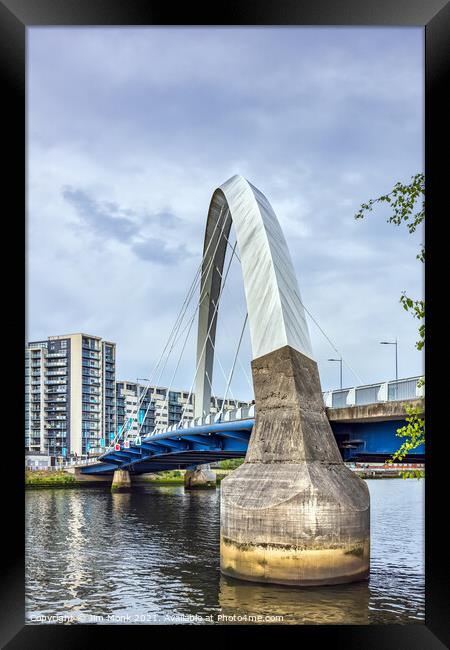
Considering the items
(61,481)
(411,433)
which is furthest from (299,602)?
(61,481)

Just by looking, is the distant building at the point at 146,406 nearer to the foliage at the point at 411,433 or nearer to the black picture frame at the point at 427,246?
the foliage at the point at 411,433

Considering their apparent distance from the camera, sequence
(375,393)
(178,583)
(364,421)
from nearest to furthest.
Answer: (178,583) → (375,393) → (364,421)

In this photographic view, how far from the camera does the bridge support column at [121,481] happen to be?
85250mm

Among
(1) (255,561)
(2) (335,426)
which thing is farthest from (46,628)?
(2) (335,426)

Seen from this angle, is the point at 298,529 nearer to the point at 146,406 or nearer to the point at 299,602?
the point at 299,602

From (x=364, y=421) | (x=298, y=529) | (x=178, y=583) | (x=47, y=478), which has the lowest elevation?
(x=47, y=478)

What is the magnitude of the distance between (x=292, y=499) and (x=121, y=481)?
67111 millimetres

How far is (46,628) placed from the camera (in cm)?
994

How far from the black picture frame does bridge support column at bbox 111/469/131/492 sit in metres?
77.2

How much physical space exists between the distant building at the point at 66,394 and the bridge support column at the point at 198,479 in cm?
5267

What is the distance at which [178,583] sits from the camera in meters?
22.9

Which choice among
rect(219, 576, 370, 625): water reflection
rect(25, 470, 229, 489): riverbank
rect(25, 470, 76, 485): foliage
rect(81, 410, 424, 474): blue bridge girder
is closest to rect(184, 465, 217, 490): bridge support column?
rect(25, 470, 229, 489): riverbank

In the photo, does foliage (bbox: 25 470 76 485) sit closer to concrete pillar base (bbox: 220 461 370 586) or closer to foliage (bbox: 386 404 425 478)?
concrete pillar base (bbox: 220 461 370 586)

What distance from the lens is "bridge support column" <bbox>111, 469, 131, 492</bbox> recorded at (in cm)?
8525
